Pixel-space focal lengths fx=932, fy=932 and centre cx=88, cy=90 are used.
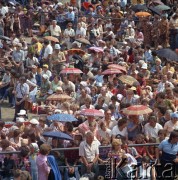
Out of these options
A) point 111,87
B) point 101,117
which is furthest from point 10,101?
point 101,117

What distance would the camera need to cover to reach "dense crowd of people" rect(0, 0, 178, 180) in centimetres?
1794

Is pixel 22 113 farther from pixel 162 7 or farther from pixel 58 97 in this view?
pixel 162 7

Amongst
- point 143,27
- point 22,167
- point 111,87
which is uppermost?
point 143,27

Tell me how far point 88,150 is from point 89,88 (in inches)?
260

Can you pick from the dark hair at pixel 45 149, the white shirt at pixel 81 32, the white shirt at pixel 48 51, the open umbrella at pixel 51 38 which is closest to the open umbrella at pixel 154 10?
the white shirt at pixel 81 32

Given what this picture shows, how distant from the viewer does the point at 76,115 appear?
21656 millimetres

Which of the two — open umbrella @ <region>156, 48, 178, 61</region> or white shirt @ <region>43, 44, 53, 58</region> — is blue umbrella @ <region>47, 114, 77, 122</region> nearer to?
open umbrella @ <region>156, 48, 178, 61</region>

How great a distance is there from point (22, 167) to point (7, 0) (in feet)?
61.8

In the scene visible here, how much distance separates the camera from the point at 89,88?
24.6 m

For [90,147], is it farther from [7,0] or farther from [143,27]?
[7,0]

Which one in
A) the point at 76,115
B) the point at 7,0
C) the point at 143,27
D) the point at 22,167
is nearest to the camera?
the point at 22,167

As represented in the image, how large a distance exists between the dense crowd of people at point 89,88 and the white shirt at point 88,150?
0.02m

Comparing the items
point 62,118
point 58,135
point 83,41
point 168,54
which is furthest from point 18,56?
point 58,135

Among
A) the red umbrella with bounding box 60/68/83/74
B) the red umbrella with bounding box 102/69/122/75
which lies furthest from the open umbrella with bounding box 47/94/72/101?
the red umbrella with bounding box 102/69/122/75
